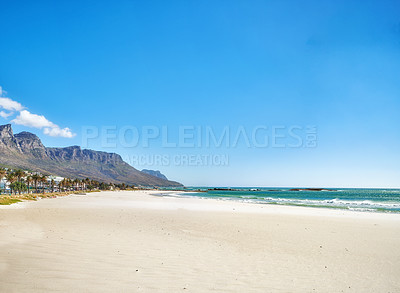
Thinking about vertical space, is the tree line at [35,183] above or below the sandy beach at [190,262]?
below

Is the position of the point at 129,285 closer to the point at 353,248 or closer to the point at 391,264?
the point at 391,264

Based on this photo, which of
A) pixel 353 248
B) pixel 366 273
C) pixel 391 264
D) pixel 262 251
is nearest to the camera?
pixel 366 273

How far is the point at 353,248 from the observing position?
1030cm

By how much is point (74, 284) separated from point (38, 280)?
3.24 ft

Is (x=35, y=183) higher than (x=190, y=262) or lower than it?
lower

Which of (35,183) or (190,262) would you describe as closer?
(190,262)

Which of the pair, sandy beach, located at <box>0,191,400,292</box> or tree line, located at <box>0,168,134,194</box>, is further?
tree line, located at <box>0,168,134,194</box>

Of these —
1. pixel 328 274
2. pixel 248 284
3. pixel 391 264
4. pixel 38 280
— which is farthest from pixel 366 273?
pixel 38 280

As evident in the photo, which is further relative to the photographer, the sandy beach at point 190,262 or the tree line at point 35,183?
the tree line at point 35,183

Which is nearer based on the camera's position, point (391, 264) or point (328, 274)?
point (328, 274)

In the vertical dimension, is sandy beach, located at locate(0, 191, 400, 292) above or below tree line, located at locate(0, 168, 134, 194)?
above

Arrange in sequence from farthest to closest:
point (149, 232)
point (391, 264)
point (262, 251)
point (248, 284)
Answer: point (149, 232) < point (262, 251) < point (391, 264) < point (248, 284)

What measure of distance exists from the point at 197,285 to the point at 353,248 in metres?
8.31

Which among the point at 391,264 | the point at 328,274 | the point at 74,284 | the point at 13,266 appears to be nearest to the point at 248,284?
the point at 328,274
